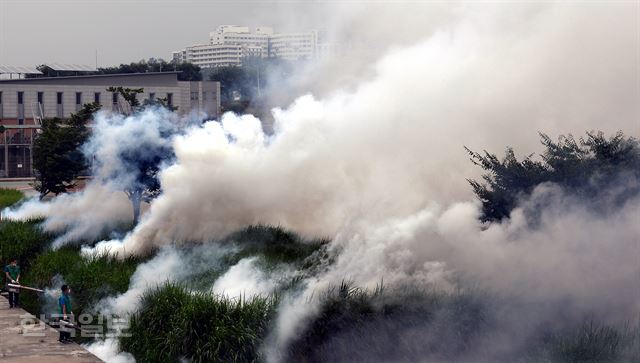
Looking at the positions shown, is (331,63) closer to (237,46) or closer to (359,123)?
(359,123)

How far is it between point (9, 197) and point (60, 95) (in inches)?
992

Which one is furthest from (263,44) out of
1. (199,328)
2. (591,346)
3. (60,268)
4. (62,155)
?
(591,346)

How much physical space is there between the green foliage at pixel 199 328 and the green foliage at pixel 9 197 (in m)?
27.1

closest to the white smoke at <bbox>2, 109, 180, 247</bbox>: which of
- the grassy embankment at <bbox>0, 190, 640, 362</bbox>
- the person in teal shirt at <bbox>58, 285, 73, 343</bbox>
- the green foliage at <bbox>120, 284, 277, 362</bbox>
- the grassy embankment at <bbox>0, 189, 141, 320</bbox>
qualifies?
the grassy embankment at <bbox>0, 189, 141, 320</bbox>

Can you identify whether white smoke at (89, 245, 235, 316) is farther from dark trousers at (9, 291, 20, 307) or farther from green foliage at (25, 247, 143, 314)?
dark trousers at (9, 291, 20, 307)

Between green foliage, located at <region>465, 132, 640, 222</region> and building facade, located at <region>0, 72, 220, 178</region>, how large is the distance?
5038 centimetres

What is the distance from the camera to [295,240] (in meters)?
27.0

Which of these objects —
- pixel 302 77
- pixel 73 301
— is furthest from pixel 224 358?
pixel 302 77

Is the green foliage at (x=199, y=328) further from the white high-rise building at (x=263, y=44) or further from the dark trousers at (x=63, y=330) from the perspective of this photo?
the white high-rise building at (x=263, y=44)

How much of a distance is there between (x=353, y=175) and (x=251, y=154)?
3.57 metres

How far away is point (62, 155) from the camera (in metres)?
47.1

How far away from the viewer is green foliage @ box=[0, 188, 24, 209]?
46312 millimetres

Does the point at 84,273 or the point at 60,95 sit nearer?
the point at 84,273

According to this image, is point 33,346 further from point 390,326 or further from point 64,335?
point 390,326
